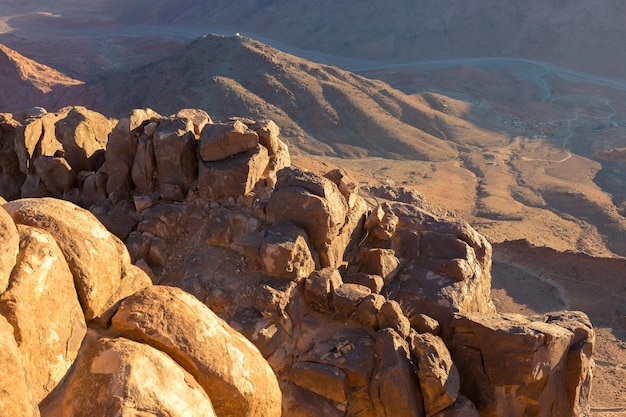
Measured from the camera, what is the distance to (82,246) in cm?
559

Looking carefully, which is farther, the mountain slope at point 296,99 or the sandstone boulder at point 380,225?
the mountain slope at point 296,99

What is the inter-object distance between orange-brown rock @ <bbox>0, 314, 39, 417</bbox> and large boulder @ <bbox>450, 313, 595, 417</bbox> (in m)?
8.47

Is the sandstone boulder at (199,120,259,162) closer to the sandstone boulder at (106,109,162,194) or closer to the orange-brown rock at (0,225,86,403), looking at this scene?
the sandstone boulder at (106,109,162,194)

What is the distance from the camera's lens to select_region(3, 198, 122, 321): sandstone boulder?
5.40m

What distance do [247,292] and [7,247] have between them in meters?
7.02

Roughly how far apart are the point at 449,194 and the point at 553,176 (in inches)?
410

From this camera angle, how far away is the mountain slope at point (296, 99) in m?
→ 46.2

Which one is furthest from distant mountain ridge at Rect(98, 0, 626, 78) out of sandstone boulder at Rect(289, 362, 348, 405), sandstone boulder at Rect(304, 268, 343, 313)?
sandstone boulder at Rect(289, 362, 348, 405)

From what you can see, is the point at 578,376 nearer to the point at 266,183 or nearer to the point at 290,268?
the point at 290,268

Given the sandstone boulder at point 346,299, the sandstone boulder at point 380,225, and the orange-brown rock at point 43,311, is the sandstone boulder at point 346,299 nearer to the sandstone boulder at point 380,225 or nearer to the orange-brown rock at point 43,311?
the sandstone boulder at point 380,225

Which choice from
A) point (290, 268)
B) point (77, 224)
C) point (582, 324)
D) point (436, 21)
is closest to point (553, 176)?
point (582, 324)

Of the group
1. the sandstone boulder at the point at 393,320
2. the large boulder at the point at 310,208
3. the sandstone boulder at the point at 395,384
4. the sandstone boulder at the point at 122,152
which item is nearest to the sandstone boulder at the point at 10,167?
the sandstone boulder at the point at 122,152

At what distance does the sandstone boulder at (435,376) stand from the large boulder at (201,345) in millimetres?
4550

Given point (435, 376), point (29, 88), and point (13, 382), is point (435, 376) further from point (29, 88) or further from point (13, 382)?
point (29, 88)
